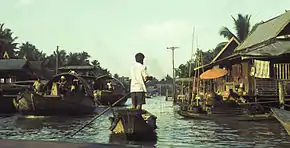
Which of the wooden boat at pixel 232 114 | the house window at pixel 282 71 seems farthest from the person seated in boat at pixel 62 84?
the house window at pixel 282 71

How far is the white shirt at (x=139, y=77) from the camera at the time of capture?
1158 centimetres

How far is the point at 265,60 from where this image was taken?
62.8 feet

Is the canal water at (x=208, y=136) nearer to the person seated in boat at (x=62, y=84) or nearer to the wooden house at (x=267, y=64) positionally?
the wooden house at (x=267, y=64)

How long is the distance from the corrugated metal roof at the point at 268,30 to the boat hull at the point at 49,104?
37.7ft

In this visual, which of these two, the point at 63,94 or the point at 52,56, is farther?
the point at 52,56

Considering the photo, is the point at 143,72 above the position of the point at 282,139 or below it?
above

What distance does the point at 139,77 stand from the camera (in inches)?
456

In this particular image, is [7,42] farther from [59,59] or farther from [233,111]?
[233,111]

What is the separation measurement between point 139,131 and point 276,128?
22.2ft

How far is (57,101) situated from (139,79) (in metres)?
14.6

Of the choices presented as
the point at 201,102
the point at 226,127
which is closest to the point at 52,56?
the point at 201,102

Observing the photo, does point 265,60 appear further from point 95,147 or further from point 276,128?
point 95,147

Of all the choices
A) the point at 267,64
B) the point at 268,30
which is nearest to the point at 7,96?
the point at 268,30

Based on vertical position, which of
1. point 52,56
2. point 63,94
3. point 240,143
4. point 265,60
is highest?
point 52,56
